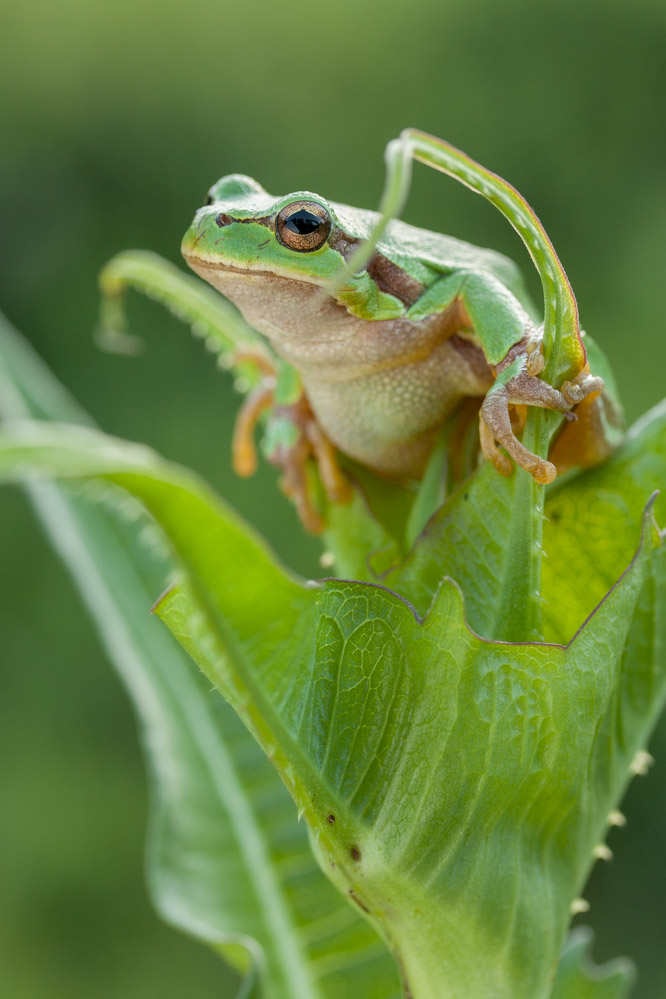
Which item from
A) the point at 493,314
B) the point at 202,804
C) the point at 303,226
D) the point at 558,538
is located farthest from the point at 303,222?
the point at 202,804

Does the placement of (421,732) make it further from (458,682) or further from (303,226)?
(303,226)

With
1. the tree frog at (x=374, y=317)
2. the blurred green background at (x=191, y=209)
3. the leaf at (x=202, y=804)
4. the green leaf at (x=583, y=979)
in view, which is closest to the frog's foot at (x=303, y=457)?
the tree frog at (x=374, y=317)

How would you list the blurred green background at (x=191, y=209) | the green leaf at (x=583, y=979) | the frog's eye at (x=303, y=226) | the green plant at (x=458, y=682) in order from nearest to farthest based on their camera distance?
the green plant at (x=458, y=682) → the frog's eye at (x=303, y=226) → the green leaf at (x=583, y=979) → the blurred green background at (x=191, y=209)

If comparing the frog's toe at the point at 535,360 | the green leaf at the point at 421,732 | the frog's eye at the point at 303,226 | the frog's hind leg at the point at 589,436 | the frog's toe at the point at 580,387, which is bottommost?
the green leaf at the point at 421,732

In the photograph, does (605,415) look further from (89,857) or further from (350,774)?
(89,857)

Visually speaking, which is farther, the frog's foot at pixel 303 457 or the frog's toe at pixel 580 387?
the frog's foot at pixel 303 457

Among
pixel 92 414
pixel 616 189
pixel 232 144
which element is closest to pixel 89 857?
pixel 92 414

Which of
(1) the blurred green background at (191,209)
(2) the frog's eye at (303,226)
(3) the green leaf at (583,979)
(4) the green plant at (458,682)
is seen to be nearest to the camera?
(4) the green plant at (458,682)

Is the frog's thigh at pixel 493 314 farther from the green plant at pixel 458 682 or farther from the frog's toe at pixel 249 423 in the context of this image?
the frog's toe at pixel 249 423
